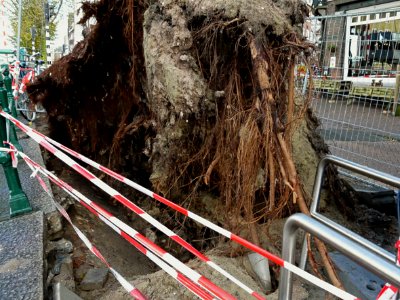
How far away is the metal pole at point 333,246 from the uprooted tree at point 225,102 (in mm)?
893

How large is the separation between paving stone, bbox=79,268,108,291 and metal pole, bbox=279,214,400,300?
163 cm

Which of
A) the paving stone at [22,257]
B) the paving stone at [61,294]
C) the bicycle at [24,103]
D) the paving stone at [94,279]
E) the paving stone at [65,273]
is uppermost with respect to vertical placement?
the bicycle at [24,103]

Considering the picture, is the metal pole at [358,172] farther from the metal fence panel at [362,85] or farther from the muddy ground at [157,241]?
the metal fence panel at [362,85]

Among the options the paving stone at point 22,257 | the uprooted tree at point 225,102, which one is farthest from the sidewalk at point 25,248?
the uprooted tree at point 225,102

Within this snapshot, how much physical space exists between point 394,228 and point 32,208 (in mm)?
3691

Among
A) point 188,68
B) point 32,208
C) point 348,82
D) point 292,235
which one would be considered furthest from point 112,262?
point 348,82

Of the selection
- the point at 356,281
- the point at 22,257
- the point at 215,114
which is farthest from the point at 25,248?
the point at 356,281

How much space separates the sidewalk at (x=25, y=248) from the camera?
7.36 ft

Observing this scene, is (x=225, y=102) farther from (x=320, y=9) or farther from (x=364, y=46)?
(x=320, y=9)

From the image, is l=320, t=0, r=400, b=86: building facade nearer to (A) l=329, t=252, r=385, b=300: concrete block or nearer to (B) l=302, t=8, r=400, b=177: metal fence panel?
(B) l=302, t=8, r=400, b=177: metal fence panel

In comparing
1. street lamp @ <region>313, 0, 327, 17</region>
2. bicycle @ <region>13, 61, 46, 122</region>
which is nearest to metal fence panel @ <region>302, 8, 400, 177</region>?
street lamp @ <region>313, 0, 327, 17</region>

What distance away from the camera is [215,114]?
2.83 metres

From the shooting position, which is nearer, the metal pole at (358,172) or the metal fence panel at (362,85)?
the metal pole at (358,172)

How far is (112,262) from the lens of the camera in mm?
3396
